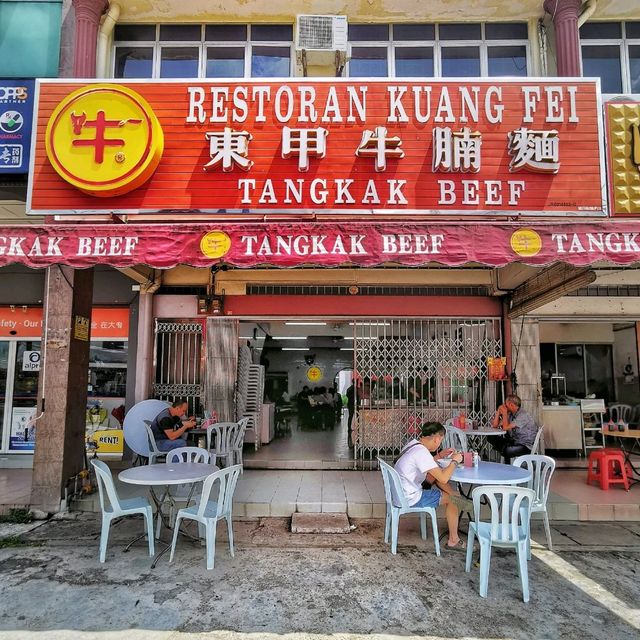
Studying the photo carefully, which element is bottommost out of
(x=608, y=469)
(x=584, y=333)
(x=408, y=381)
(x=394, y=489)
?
(x=608, y=469)

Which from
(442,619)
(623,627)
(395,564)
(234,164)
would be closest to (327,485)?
(395,564)

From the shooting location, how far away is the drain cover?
476 cm

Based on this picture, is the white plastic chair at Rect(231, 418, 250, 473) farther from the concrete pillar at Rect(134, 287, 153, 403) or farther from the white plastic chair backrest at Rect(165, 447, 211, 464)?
the concrete pillar at Rect(134, 287, 153, 403)

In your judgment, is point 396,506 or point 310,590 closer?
point 310,590

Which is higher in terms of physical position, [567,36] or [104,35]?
[104,35]

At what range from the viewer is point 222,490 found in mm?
3961

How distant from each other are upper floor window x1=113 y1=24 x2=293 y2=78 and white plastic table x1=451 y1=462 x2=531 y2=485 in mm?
5957

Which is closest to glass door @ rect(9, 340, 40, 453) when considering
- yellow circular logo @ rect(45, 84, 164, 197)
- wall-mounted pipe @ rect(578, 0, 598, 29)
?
yellow circular logo @ rect(45, 84, 164, 197)

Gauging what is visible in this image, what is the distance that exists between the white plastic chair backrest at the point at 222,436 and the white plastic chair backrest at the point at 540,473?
146 inches

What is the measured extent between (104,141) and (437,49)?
4865 millimetres

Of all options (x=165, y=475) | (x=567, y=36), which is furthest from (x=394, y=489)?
(x=567, y=36)

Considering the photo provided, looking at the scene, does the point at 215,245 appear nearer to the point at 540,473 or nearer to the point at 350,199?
the point at 350,199

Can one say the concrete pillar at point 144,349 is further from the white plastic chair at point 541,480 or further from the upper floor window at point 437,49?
the white plastic chair at point 541,480

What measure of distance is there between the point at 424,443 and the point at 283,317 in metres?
3.91
